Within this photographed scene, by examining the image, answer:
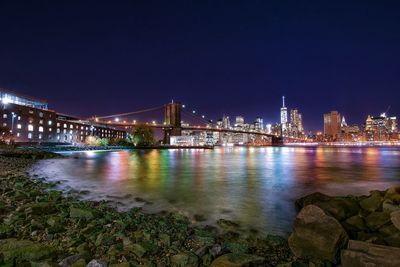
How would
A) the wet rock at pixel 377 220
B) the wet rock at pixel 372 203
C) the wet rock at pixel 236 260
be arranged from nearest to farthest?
the wet rock at pixel 236 260
the wet rock at pixel 377 220
the wet rock at pixel 372 203

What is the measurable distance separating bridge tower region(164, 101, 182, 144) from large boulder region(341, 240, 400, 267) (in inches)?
3762

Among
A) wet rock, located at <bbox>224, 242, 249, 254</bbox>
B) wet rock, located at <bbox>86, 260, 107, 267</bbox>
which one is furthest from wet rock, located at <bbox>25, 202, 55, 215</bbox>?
wet rock, located at <bbox>224, 242, 249, 254</bbox>

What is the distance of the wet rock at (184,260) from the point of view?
4588mm

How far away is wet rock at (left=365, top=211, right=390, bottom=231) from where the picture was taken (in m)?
5.68

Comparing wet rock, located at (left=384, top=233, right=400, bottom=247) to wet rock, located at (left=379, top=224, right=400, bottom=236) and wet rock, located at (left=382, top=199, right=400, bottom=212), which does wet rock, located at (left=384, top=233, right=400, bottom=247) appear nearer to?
wet rock, located at (left=379, top=224, right=400, bottom=236)

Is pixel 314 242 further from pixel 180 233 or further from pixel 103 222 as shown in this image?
pixel 103 222

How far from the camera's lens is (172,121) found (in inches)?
4031

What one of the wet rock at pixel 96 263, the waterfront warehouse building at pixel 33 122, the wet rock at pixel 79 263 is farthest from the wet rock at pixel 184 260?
the waterfront warehouse building at pixel 33 122

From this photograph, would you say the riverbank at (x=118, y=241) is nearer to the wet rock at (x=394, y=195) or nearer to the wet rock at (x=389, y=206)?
the wet rock at (x=389, y=206)

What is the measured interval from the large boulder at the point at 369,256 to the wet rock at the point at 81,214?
5.69 m

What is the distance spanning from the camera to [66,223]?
6.41 meters

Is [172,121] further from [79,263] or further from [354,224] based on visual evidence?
[79,263]

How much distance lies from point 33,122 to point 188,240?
82.4 metres

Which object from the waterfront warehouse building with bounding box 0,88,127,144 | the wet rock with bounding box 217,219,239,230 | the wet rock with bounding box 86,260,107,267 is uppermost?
the waterfront warehouse building with bounding box 0,88,127,144
